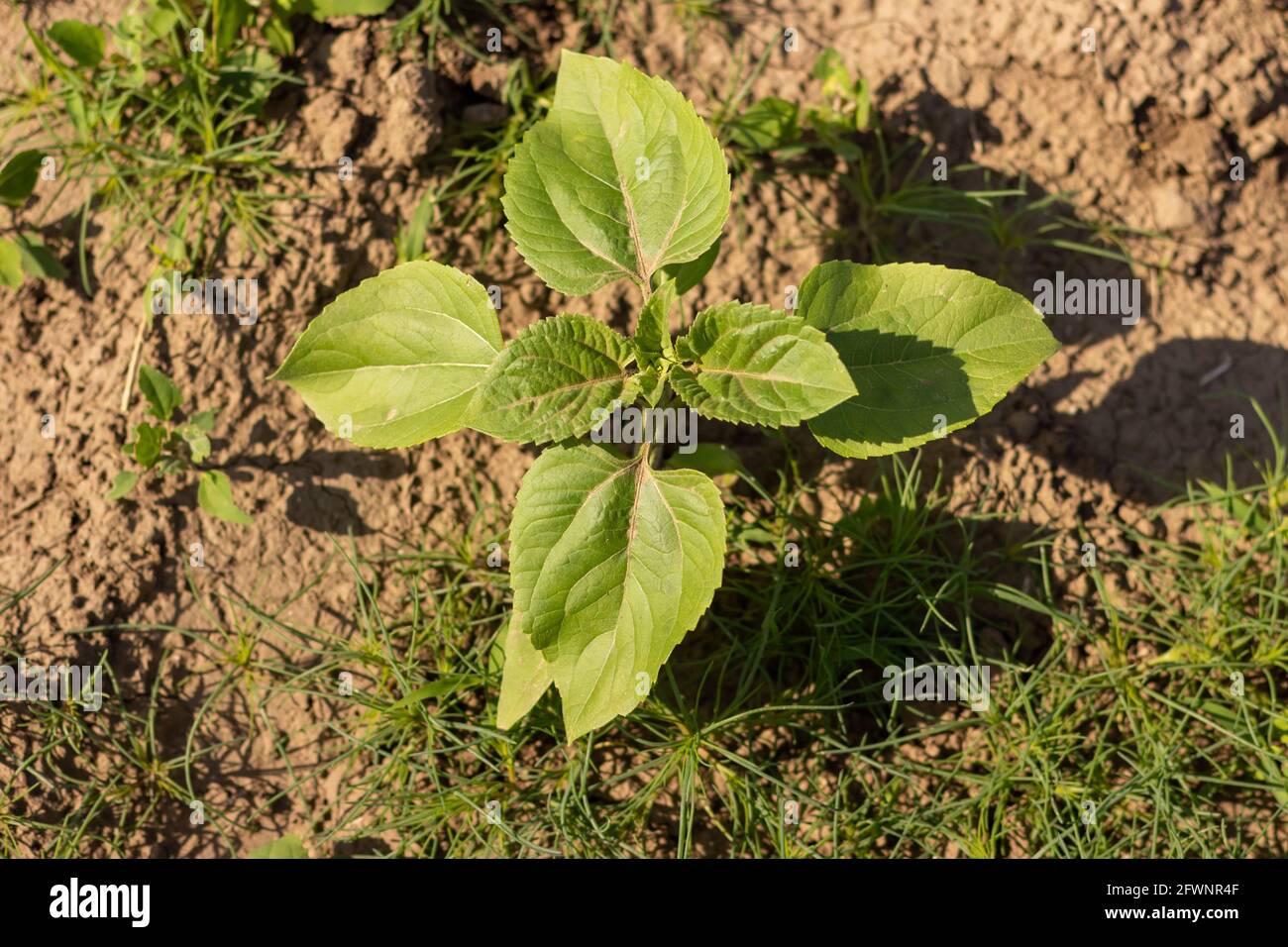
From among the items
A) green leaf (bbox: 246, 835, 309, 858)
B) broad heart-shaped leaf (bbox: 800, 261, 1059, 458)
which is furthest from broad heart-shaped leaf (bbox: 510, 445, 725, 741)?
green leaf (bbox: 246, 835, 309, 858)

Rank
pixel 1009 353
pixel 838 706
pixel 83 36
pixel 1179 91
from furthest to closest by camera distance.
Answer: pixel 1179 91
pixel 83 36
pixel 838 706
pixel 1009 353

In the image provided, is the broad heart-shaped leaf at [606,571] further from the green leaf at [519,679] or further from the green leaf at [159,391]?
the green leaf at [159,391]

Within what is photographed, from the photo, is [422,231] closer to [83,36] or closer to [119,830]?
[83,36]

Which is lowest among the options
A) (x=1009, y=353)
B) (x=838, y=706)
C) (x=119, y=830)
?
(x=119, y=830)

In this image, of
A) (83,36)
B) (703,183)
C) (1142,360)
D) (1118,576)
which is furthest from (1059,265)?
(83,36)

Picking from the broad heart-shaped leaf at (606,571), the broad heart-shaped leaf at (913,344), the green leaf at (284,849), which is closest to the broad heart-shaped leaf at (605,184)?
the broad heart-shaped leaf at (913,344)

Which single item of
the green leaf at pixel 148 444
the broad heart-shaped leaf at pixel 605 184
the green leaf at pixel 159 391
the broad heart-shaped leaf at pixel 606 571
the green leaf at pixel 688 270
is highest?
the broad heart-shaped leaf at pixel 605 184

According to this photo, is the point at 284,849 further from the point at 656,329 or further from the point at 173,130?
the point at 173,130
